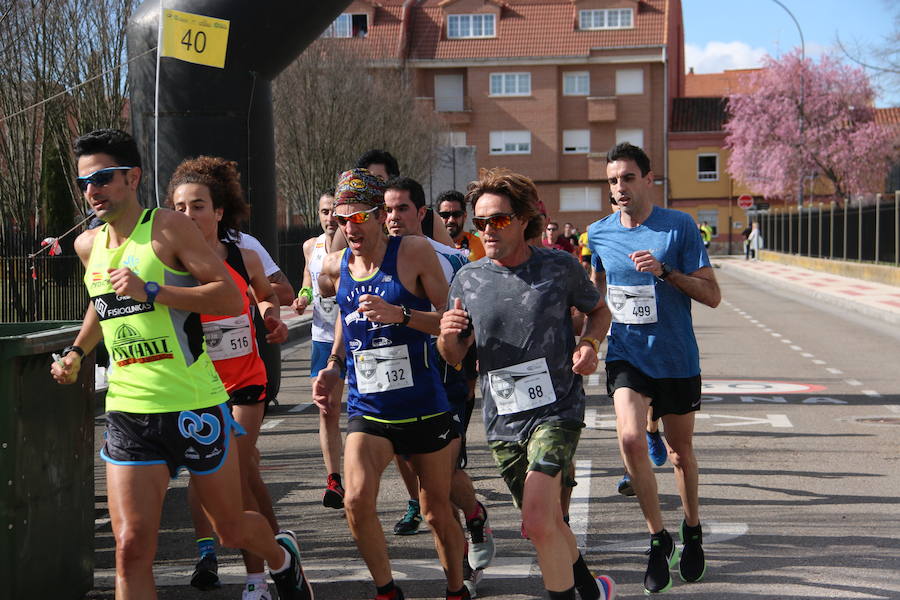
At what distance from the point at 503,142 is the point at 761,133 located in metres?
13.9

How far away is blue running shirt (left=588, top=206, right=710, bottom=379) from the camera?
19.5ft

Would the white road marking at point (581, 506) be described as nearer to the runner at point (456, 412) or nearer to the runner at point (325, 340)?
the runner at point (456, 412)

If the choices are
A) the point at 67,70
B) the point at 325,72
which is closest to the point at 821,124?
the point at 325,72

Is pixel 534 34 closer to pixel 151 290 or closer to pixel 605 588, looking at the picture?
pixel 605 588

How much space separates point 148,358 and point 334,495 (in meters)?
3.02

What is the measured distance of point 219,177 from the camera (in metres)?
6.03

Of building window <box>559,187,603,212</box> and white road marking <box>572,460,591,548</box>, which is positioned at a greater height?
building window <box>559,187,603,212</box>

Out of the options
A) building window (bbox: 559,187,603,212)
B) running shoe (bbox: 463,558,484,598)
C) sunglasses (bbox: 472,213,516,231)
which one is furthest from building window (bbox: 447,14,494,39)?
sunglasses (bbox: 472,213,516,231)

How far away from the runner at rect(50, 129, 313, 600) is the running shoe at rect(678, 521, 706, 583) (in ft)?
7.10

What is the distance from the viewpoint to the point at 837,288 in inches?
1276

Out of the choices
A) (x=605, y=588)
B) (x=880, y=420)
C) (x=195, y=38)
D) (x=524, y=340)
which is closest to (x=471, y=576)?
(x=605, y=588)

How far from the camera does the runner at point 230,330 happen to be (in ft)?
18.6

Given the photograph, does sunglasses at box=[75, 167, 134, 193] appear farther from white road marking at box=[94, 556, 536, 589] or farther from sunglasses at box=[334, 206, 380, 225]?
white road marking at box=[94, 556, 536, 589]

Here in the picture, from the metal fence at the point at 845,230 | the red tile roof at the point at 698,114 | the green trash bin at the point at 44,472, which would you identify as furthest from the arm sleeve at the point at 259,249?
the red tile roof at the point at 698,114
